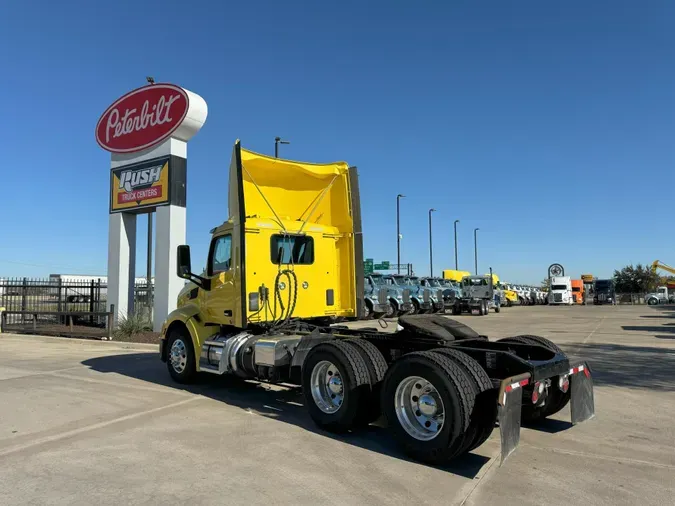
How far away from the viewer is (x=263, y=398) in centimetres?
732

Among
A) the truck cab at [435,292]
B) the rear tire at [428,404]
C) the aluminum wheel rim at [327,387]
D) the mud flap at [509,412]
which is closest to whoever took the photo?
the mud flap at [509,412]

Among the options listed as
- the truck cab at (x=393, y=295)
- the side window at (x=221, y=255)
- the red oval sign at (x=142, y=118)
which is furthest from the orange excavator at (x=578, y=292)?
the side window at (x=221, y=255)

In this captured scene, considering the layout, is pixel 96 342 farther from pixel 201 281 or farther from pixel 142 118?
pixel 201 281

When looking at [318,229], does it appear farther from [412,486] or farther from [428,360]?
[412,486]

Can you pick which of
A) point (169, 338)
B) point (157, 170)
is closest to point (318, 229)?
point (169, 338)

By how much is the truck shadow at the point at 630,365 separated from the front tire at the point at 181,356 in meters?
6.49

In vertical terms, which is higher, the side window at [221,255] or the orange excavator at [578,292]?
the side window at [221,255]

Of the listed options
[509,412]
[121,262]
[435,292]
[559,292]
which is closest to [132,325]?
[121,262]

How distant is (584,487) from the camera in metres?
4.07

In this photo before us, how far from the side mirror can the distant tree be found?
3390 inches

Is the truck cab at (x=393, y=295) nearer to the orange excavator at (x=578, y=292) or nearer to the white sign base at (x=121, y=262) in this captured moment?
the white sign base at (x=121, y=262)

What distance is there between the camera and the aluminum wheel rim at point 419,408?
4598 mm

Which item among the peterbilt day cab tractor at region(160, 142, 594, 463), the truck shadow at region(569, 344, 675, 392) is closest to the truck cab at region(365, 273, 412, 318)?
the truck shadow at region(569, 344, 675, 392)

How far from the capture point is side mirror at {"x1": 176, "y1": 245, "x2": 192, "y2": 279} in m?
7.80
